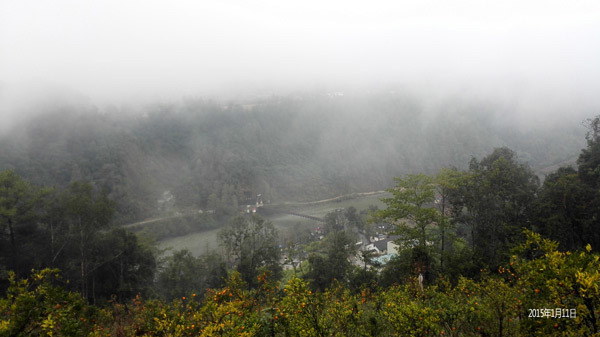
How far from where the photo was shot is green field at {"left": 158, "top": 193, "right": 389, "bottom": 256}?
37.4 meters

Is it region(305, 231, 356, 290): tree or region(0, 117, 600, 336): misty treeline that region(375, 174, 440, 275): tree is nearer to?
region(0, 117, 600, 336): misty treeline

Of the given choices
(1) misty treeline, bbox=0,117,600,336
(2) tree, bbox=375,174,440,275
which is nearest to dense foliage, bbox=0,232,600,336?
(1) misty treeline, bbox=0,117,600,336

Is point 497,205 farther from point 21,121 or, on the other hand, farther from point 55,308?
point 21,121

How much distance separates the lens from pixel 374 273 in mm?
15414

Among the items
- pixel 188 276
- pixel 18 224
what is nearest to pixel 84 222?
pixel 18 224

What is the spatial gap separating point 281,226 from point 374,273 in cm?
3073

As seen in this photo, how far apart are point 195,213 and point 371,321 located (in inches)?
1909

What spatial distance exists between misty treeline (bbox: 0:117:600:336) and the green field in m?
13.5

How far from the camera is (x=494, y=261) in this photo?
1214cm

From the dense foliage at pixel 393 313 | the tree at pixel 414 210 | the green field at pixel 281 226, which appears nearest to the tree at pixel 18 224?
the dense foliage at pixel 393 313

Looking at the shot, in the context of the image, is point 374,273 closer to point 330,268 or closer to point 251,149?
point 330,268

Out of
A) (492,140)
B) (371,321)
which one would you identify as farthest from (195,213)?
(492,140)

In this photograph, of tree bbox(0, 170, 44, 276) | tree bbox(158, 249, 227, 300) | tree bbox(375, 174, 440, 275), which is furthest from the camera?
tree bbox(158, 249, 227, 300)

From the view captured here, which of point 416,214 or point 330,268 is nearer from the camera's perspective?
point 416,214
